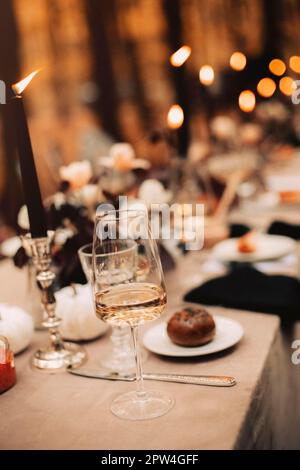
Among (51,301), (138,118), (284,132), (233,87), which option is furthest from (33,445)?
(233,87)

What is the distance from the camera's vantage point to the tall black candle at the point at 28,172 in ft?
3.27

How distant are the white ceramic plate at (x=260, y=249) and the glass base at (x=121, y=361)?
0.67 meters

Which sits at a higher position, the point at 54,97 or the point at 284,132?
the point at 54,97

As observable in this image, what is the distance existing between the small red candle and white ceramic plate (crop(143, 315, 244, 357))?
0.25m

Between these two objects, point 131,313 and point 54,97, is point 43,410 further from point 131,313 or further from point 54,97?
point 54,97

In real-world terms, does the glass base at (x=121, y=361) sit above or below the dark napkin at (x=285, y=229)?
above

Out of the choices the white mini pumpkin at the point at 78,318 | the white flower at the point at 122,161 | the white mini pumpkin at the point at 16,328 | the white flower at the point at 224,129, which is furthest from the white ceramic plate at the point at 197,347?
the white flower at the point at 224,129

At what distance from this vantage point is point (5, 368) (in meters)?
1.00

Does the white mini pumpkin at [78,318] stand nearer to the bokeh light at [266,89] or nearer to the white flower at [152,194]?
the white flower at [152,194]

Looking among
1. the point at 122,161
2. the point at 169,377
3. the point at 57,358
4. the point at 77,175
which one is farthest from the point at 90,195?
the point at 169,377

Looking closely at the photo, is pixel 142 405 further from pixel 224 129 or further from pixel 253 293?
pixel 224 129

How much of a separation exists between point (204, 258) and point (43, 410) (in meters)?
Answer: 0.95

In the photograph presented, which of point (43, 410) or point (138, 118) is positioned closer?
point (43, 410)

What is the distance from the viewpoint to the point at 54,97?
20.2 feet
